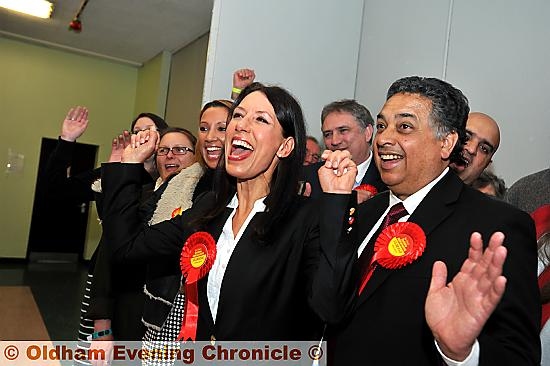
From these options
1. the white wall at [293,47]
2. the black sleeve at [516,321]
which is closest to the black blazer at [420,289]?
the black sleeve at [516,321]

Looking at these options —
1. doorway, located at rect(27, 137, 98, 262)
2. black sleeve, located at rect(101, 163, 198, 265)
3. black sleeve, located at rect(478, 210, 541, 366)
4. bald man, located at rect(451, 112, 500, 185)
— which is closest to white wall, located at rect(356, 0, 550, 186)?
bald man, located at rect(451, 112, 500, 185)

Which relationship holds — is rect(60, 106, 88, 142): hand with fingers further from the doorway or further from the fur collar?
the doorway

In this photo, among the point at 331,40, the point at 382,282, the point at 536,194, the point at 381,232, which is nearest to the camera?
the point at 382,282

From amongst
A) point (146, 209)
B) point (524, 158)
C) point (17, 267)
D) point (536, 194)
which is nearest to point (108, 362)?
A: point (146, 209)

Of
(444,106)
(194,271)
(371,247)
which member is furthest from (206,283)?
(444,106)

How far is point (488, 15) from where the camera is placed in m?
3.18

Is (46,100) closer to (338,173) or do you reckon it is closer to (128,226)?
(128,226)

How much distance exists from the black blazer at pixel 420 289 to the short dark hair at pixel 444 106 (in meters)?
0.19

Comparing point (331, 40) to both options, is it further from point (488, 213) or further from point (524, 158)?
point (488, 213)

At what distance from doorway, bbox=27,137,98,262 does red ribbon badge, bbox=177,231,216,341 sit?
8381mm

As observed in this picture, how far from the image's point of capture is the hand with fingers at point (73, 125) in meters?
2.36

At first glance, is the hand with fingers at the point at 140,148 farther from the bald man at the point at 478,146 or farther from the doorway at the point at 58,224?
the doorway at the point at 58,224

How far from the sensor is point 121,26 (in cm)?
762

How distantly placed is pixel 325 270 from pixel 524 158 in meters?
2.02
